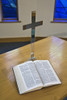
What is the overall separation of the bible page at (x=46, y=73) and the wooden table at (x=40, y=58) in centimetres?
4

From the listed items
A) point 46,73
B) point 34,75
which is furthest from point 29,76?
point 46,73

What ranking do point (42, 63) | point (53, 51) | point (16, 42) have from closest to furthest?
→ point (42, 63) → point (53, 51) → point (16, 42)

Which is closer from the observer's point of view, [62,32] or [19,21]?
[19,21]

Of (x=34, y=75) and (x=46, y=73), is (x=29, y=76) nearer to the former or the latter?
(x=34, y=75)

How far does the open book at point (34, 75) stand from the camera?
1.13 m

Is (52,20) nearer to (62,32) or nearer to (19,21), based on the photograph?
(62,32)

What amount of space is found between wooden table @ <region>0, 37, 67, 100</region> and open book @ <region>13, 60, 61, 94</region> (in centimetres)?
4

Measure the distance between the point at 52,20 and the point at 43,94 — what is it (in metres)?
2.68

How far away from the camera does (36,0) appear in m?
3.34

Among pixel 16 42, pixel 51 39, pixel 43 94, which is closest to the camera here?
pixel 43 94

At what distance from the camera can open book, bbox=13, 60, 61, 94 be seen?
3.71 ft

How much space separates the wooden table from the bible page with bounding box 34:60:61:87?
43 mm

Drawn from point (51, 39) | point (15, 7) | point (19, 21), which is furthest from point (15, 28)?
point (51, 39)

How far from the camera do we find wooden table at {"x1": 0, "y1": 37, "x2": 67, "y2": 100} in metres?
1.09
